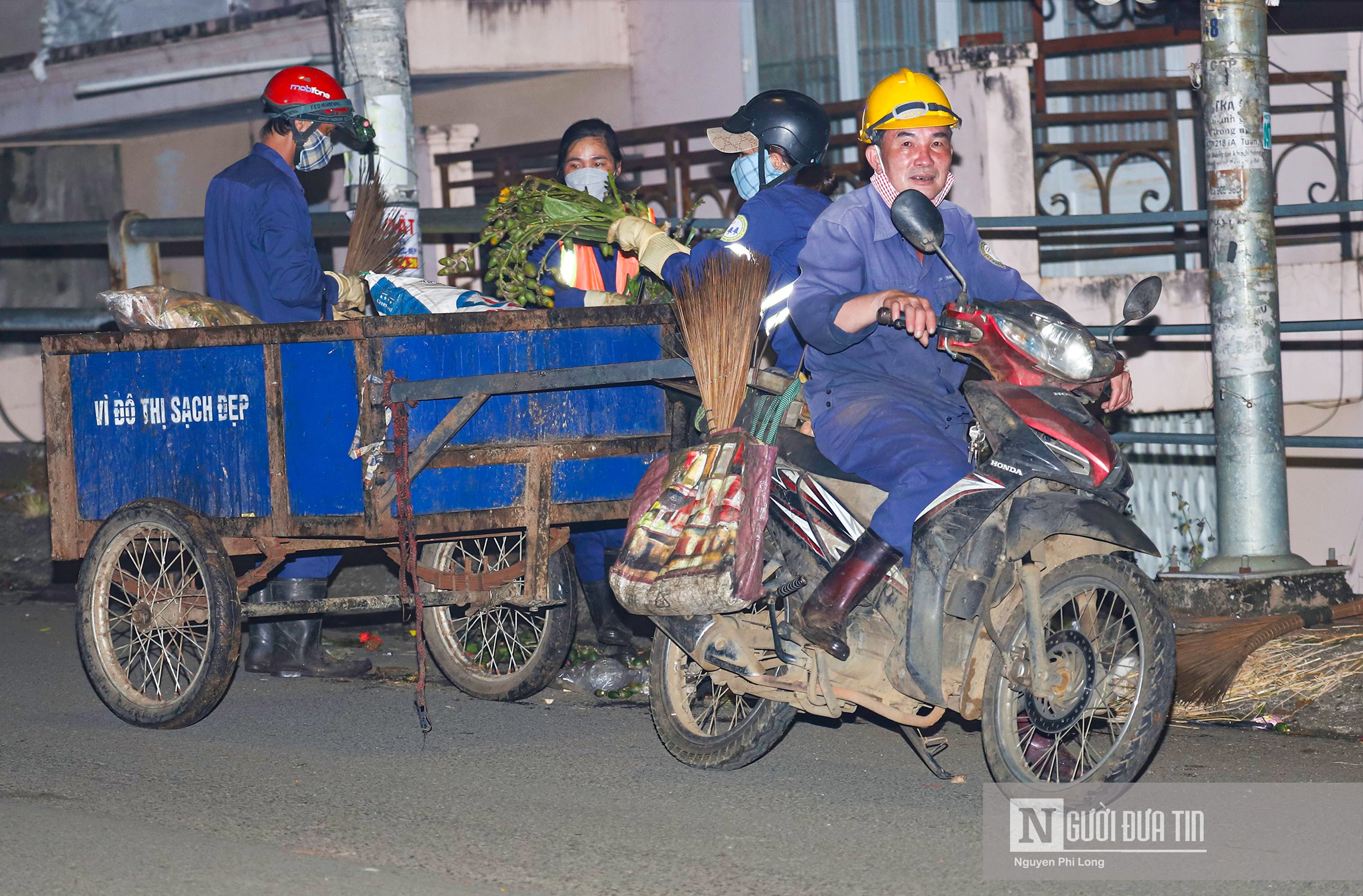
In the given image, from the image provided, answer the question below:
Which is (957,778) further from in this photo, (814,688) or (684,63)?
(684,63)

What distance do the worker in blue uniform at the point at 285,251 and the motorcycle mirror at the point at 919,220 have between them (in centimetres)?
275

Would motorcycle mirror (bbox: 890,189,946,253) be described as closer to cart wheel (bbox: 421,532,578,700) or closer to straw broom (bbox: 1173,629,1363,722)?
cart wheel (bbox: 421,532,578,700)

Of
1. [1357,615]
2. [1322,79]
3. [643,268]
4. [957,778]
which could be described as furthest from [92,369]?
[1322,79]

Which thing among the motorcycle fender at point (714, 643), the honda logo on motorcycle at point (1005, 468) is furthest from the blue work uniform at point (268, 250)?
the honda logo on motorcycle at point (1005, 468)

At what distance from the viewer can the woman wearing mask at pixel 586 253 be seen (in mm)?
6586

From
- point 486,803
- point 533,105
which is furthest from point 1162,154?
point 486,803

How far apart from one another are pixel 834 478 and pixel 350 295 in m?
2.46

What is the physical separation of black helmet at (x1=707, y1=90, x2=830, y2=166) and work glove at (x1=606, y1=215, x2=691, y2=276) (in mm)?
469

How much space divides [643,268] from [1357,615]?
315 centimetres

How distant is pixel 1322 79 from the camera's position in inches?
441

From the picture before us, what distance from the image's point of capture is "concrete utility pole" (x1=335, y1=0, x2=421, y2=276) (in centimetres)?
755

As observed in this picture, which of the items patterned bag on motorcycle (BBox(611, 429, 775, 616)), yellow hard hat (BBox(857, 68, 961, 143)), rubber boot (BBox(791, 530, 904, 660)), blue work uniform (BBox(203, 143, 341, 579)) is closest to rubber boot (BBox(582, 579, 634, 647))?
blue work uniform (BBox(203, 143, 341, 579))

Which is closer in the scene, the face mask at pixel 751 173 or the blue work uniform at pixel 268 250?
the face mask at pixel 751 173

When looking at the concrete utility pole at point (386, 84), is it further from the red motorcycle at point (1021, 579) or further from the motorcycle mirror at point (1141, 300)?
the motorcycle mirror at point (1141, 300)
